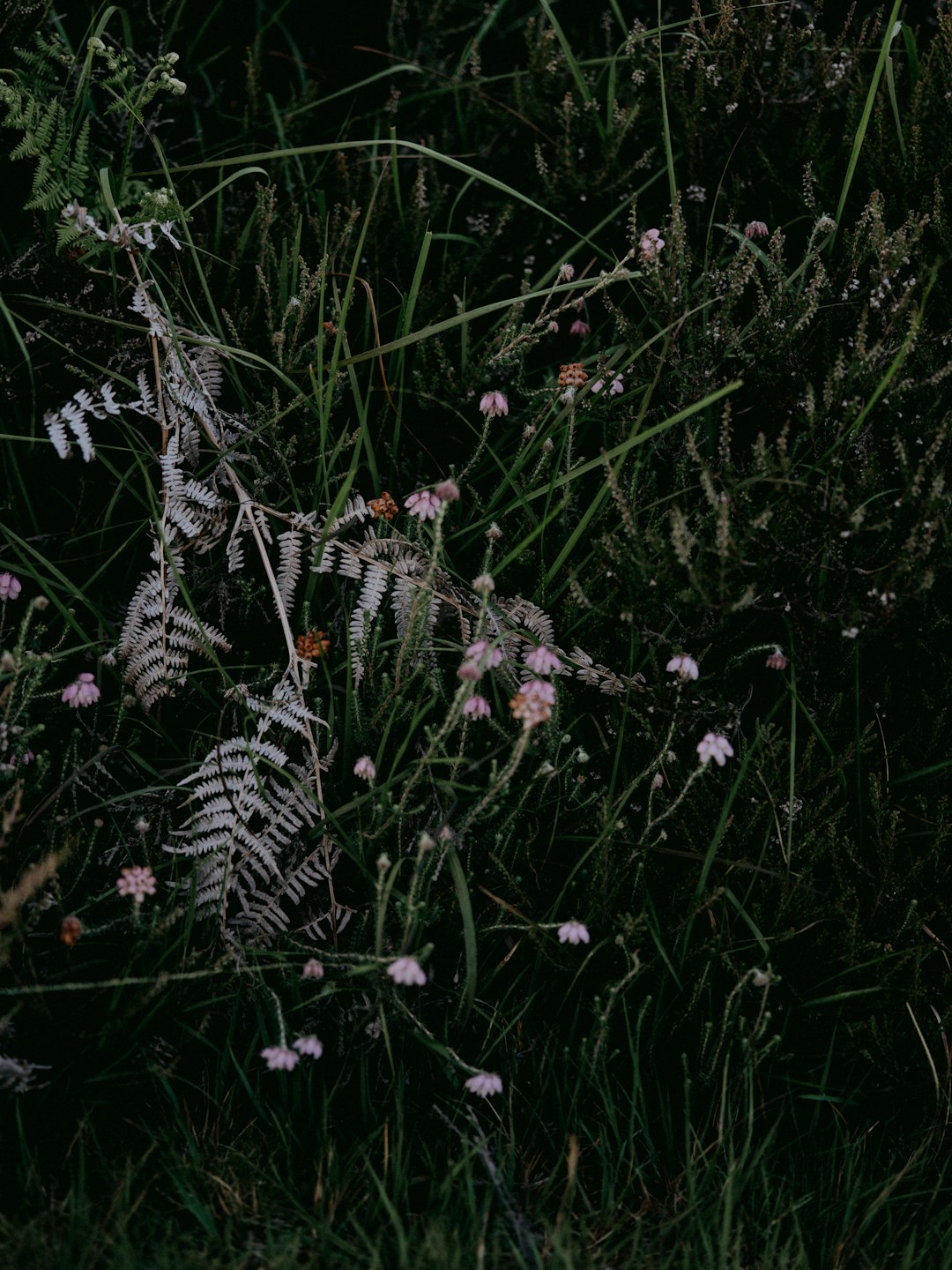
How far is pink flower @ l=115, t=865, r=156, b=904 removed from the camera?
5.68ft

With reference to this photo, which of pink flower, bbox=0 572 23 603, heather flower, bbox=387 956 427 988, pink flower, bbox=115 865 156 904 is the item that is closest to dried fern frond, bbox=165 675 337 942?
pink flower, bbox=115 865 156 904

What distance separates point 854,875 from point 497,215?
2.05m

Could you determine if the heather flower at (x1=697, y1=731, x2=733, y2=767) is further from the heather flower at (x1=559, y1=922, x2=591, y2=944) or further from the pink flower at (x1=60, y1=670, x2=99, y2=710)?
the pink flower at (x1=60, y1=670, x2=99, y2=710)

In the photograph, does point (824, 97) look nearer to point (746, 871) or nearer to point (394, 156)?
point (394, 156)

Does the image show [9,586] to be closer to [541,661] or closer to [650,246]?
[541,661]

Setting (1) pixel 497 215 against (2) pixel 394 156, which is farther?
(1) pixel 497 215

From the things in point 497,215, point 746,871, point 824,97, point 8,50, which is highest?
point 824,97

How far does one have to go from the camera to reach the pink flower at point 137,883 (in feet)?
5.68

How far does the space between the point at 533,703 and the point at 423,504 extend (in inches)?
23.4

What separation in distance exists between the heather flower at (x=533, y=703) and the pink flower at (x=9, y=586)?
3.74 feet

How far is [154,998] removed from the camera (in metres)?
1.84

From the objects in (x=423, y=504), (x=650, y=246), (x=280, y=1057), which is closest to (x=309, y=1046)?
(x=280, y=1057)

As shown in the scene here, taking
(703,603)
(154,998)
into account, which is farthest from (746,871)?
(154,998)

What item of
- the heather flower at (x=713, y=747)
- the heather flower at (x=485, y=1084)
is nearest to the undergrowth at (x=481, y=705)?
the heather flower at (x=485, y=1084)
